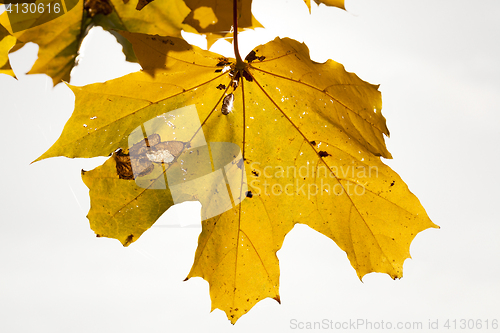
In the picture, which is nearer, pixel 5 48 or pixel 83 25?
Answer: pixel 5 48

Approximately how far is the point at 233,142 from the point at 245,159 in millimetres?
58

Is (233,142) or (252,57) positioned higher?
(252,57)

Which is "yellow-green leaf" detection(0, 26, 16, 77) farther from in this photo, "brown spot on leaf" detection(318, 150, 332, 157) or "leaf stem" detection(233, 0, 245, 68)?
"brown spot on leaf" detection(318, 150, 332, 157)

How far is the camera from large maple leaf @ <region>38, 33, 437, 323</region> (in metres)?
0.73

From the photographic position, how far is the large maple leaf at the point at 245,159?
2.41 feet

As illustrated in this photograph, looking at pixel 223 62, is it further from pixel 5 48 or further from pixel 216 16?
pixel 5 48

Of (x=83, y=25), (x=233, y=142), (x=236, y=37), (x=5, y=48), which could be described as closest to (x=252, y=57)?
(x=236, y=37)

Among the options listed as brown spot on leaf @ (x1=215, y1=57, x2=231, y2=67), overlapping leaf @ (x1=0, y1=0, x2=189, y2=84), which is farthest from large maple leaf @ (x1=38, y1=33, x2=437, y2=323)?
overlapping leaf @ (x1=0, y1=0, x2=189, y2=84)

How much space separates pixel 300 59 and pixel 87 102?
49 centimetres

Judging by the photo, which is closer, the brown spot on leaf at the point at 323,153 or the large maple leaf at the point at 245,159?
the large maple leaf at the point at 245,159

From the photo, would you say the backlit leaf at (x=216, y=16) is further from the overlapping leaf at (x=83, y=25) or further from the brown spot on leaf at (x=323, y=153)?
the brown spot on leaf at (x=323, y=153)

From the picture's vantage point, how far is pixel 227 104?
2.82ft

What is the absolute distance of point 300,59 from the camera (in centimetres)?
75

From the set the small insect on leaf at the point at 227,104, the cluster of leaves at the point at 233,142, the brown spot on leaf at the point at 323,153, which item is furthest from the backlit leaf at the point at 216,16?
the brown spot on leaf at the point at 323,153
